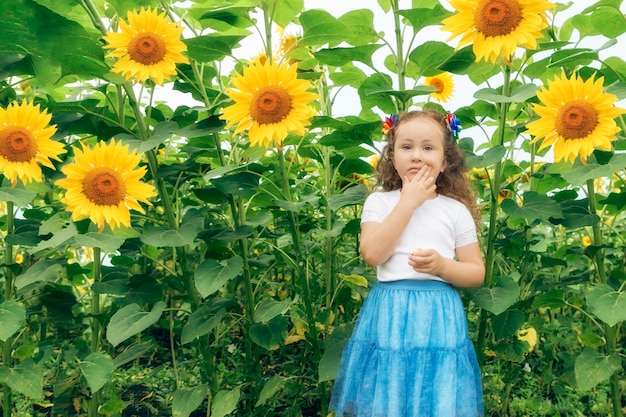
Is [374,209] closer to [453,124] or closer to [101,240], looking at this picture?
[453,124]

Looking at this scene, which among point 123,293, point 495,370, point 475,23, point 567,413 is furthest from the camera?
point 495,370

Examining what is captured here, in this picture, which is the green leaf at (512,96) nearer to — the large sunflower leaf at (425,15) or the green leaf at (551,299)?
the large sunflower leaf at (425,15)

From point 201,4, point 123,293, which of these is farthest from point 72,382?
point 201,4

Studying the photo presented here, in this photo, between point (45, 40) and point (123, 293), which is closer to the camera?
point (45, 40)

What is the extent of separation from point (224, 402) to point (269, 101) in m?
1.00

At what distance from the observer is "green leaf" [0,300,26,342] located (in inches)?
82.0

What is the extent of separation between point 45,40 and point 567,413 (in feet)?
7.96

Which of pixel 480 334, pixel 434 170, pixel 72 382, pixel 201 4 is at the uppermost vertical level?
pixel 201 4

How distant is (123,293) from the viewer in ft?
7.54

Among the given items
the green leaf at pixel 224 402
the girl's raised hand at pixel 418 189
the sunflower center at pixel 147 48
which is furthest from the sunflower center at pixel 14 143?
the girl's raised hand at pixel 418 189

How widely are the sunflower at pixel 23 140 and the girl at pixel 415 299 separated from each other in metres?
0.96

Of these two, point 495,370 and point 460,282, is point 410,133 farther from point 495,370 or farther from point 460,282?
point 495,370

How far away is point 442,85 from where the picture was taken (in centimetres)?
276

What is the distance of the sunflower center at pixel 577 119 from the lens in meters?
1.90
